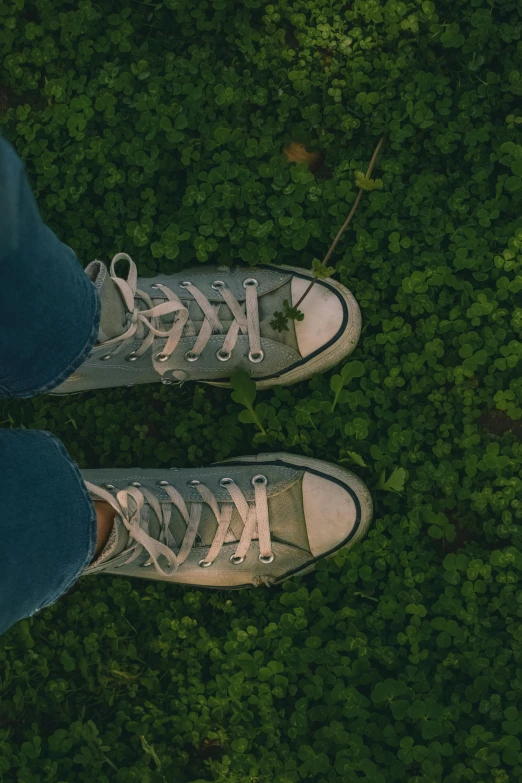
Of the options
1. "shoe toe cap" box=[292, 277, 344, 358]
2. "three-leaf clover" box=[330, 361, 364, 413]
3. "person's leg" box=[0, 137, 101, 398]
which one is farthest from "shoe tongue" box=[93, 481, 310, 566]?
"person's leg" box=[0, 137, 101, 398]

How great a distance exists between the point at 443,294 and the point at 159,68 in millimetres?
1574

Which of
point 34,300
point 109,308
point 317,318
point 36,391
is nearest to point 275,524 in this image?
point 317,318

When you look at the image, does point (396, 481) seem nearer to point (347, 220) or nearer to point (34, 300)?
point (347, 220)

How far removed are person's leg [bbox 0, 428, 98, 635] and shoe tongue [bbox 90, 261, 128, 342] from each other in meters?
0.55

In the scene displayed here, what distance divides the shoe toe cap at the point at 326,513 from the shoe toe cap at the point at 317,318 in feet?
1.77

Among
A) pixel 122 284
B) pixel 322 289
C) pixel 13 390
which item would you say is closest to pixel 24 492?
pixel 13 390

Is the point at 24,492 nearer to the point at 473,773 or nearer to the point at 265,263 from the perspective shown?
the point at 265,263

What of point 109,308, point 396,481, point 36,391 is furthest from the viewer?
point 396,481

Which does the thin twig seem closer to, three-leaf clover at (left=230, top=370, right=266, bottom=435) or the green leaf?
three-leaf clover at (left=230, top=370, right=266, bottom=435)

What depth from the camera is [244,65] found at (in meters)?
3.33

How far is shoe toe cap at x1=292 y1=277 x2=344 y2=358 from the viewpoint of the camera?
3143 mm

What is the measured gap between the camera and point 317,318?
3.17m

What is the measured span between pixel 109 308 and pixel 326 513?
1189 mm

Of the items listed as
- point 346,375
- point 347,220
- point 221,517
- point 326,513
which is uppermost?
point 347,220
